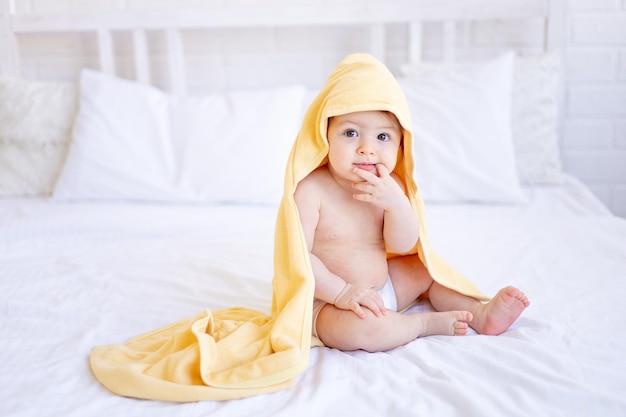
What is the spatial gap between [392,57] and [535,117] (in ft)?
1.76

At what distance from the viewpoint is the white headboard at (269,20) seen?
191 cm

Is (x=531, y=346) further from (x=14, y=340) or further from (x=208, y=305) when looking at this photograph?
(x=14, y=340)

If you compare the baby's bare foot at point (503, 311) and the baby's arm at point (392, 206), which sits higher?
the baby's arm at point (392, 206)

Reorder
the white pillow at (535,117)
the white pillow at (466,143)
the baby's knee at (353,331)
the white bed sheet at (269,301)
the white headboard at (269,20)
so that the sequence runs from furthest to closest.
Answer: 1. the white headboard at (269,20)
2. the white pillow at (535,117)
3. the white pillow at (466,143)
4. the baby's knee at (353,331)
5. the white bed sheet at (269,301)

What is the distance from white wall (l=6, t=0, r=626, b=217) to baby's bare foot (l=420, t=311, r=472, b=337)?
131 centimetres

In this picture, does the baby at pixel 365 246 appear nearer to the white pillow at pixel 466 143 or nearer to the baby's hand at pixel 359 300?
the baby's hand at pixel 359 300

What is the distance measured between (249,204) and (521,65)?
901mm

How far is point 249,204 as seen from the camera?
171 cm

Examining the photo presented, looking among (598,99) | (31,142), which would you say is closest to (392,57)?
(598,99)

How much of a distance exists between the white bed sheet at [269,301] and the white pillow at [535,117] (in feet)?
0.33

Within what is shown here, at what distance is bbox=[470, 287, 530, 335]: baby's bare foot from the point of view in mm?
930

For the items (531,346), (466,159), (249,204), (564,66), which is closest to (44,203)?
(249,204)

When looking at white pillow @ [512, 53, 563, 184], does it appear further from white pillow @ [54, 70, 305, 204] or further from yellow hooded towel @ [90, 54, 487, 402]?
yellow hooded towel @ [90, 54, 487, 402]

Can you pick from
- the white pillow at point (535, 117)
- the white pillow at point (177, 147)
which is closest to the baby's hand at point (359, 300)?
the white pillow at point (177, 147)
